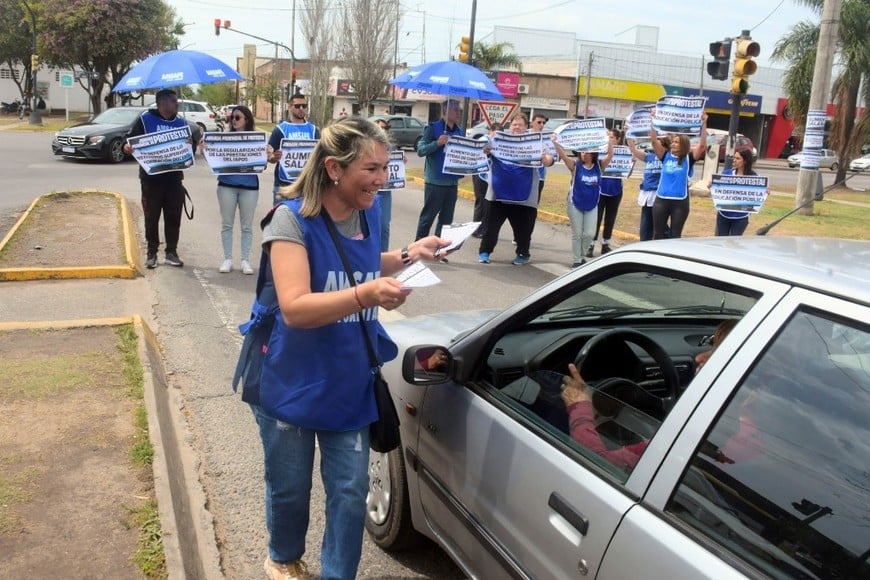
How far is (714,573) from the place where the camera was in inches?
65.7

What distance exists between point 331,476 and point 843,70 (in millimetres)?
30537

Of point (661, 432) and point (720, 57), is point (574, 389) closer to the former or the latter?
point (661, 432)

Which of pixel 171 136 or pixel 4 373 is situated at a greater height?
pixel 171 136

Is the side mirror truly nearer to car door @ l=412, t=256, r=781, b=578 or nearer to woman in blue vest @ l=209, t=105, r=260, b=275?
car door @ l=412, t=256, r=781, b=578

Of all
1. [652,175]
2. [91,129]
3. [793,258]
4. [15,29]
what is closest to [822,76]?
[652,175]

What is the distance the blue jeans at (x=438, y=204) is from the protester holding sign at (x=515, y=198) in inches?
21.8

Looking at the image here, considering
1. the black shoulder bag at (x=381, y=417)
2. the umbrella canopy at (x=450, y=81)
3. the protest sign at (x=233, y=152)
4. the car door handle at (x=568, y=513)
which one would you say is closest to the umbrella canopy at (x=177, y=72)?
the protest sign at (x=233, y=152)

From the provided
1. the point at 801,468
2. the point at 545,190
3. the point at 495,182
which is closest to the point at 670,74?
the point at 545,190

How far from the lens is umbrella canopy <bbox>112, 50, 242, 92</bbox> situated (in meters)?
7.94

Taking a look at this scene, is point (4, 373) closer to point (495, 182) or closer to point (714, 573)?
point (714, 573)

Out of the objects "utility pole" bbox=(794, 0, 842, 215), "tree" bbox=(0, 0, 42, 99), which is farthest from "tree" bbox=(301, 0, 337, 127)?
"utility pole" bbox=(794, 0, 842, 215)

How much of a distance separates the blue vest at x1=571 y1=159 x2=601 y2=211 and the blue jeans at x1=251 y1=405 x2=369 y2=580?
23.8 feet

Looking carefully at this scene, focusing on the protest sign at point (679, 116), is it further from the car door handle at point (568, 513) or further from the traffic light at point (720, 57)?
the car door handle at point (568, 513)

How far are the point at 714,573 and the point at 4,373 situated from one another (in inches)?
178
